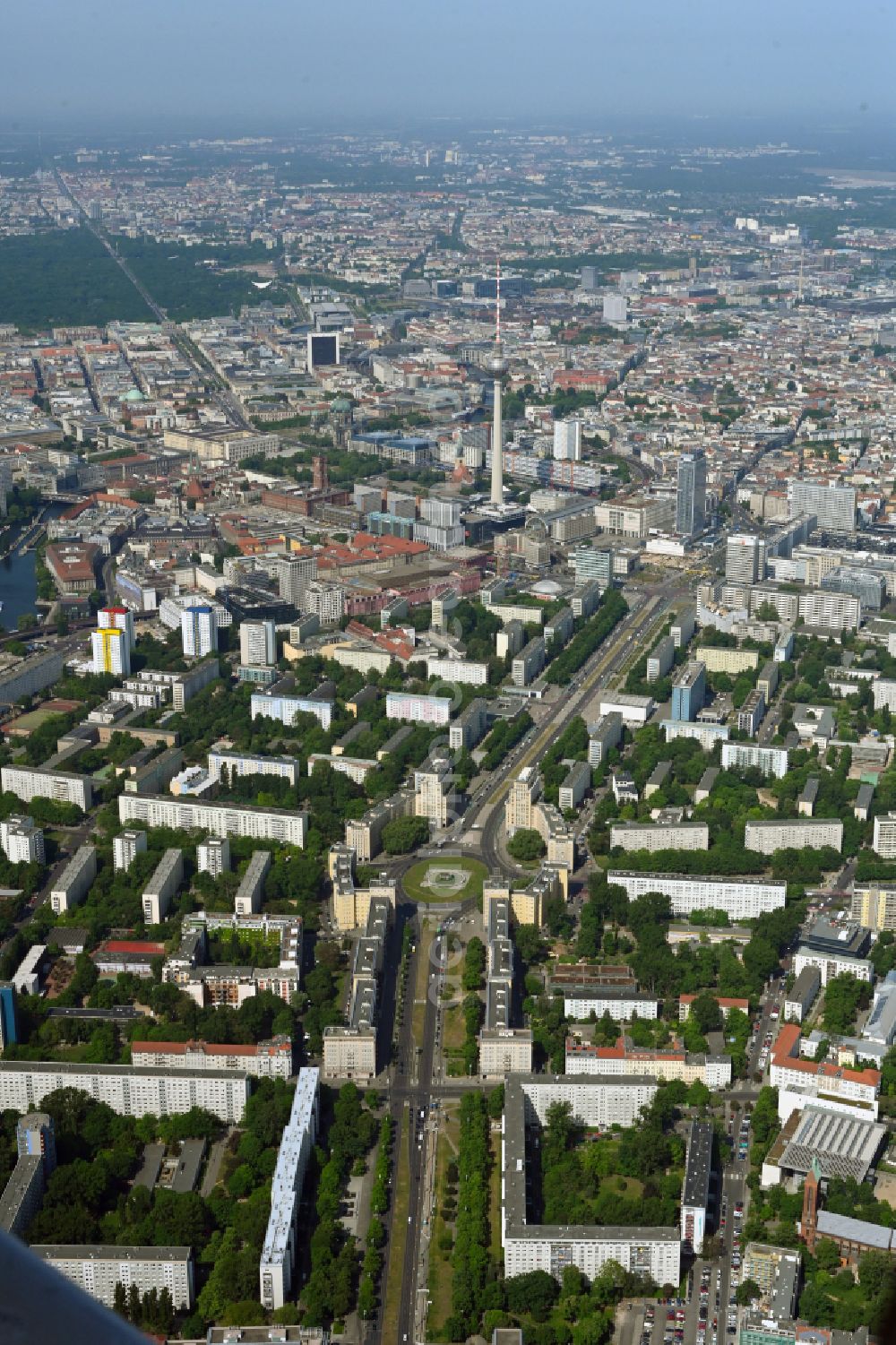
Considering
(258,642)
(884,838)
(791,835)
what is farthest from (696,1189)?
(258,642)

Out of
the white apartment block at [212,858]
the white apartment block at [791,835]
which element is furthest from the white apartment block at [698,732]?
the white apartment block at [212,858]

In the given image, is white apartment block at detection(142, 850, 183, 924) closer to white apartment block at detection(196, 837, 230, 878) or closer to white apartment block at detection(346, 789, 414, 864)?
white apartment block at detection(196, 837, 230, 878)

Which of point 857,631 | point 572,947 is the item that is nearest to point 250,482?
point 857,631

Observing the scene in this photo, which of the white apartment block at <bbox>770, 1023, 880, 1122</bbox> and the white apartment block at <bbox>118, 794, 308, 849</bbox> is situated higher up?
the white apartment block at <bbox>770, 1023, 880, 1122</bbox>

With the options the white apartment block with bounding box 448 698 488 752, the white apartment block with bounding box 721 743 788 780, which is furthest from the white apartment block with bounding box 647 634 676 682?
the white apartment block with bounding box 721 743 788 780

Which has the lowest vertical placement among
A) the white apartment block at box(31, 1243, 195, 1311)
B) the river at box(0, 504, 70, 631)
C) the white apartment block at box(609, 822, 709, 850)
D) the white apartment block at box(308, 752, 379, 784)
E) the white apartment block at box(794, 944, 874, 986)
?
the river at box(0, 504, 70, 631)

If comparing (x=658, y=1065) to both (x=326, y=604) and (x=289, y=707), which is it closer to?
(x=289, y=707)
